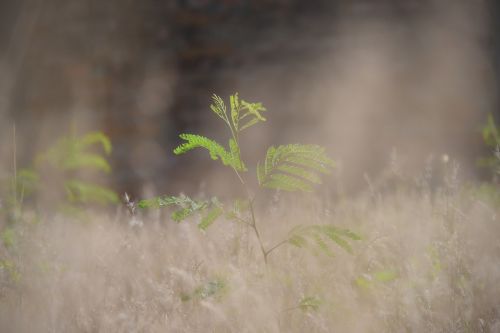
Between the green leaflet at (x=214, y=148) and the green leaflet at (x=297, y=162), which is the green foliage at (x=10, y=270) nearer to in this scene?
the green leaflet at (x=214, y=148)

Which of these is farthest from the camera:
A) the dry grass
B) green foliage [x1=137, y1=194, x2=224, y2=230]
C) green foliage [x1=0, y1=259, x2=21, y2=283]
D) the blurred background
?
the blurred background

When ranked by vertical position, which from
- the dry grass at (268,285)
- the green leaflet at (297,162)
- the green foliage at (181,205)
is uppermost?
the green leaflet at (297,162)

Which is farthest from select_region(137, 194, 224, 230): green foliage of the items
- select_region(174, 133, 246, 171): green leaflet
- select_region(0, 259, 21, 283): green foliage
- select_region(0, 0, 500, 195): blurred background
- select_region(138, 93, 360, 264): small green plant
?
select_region(0, 0, 500, 195): blurred background

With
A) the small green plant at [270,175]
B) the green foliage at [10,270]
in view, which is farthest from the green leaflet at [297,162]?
the green foliage at [10,270]

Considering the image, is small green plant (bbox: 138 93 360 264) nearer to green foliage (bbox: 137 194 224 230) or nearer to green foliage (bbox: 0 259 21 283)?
green foliage (bbox: 137 194 224 230)

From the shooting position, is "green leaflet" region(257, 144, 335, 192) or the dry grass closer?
"green leaflet" region(257, 144, 335, 192)

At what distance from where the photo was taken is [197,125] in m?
5.44

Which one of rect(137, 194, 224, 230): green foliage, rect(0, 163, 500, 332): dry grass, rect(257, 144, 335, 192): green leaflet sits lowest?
rect(0, 163, 500, 332): dry grass

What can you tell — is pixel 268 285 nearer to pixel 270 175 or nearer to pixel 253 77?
pixel 270 175

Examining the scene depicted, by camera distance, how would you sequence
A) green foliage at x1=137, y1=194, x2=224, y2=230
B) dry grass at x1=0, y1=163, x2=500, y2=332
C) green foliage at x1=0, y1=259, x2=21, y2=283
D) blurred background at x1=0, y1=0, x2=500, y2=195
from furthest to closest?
blurred background at x1=0, y1=0, x2=500, y2=195
green foliage at x1=0, y1=259, x2=21, y2=283
dry grass at x1=0, y1=163, x2=500, y2=332
green foliage at x1=137, y1=194, x2=224, y2=230

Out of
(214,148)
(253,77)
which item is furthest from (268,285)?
(253,77)

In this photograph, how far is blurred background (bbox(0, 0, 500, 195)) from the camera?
209 inches

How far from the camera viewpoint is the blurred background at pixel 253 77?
17.4ft

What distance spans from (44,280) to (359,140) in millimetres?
4020
